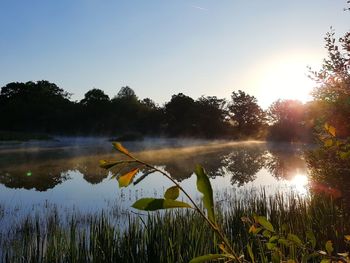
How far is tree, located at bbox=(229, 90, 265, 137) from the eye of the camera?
75688 millimetres

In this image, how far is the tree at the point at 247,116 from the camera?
75.7 metres

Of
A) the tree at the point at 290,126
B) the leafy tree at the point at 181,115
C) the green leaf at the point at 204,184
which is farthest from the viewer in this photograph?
the leafy tree at the point at 181,115

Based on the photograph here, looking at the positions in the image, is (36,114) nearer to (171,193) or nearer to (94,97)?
(94,97)

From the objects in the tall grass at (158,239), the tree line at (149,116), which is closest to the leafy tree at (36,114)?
the tree line at (149,116)

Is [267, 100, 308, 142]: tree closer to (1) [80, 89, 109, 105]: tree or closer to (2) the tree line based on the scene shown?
(2) the tree line

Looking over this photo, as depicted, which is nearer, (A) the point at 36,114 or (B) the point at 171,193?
(B) the point at 171,193

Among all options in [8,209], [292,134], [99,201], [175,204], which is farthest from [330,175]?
[292,134]

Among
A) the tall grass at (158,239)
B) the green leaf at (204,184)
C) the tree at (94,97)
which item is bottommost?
the tall grass at (158,239)

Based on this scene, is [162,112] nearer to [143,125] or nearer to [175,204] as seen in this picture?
[143,125]

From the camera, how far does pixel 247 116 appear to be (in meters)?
76.8

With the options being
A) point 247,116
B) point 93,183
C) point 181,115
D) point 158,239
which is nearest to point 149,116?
point 181,115

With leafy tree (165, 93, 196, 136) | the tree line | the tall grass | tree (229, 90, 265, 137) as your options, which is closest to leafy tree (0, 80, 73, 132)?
the tree line

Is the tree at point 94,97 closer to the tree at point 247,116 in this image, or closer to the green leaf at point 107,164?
the tree at point 247,116

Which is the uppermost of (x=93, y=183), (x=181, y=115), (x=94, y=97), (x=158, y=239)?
(x=94, y=97)
